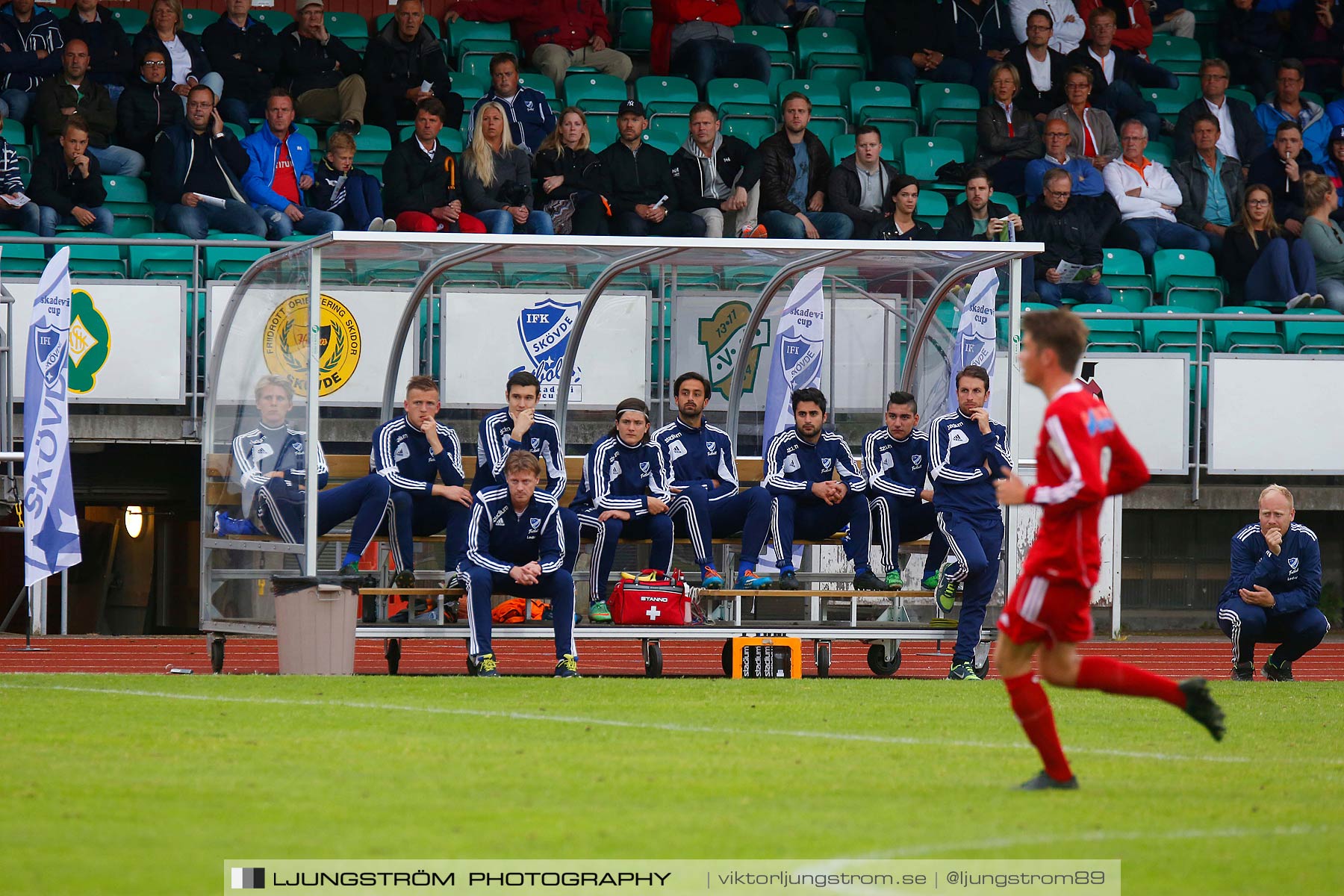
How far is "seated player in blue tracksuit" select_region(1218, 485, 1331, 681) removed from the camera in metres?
12.0

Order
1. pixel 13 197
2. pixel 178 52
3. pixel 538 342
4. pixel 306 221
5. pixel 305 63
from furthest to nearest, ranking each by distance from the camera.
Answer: pixel 305 63, pixel 178 52, pixel 306 221, pixel 13 197, pixel 538 342

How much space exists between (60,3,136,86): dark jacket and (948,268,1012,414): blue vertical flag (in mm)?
8226

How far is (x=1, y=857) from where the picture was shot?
462cm

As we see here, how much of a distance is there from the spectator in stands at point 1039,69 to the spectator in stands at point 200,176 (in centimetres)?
831

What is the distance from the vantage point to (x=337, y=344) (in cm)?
1265

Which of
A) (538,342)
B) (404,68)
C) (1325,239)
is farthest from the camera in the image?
(1325,239)

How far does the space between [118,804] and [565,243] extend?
635cm

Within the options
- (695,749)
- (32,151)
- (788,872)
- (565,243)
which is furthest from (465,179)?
(788,872)

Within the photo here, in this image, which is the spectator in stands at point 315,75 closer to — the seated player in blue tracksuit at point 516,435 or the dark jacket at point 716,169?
the dark jacket at point 716,169

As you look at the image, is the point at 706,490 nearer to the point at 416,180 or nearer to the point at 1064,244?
the point at 416,180

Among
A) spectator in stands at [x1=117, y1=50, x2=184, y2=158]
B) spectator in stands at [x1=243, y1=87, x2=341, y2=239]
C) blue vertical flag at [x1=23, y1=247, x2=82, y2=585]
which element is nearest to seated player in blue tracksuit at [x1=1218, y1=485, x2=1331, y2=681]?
blue vertical flag at [x1=23, y1=247, x2=82, y2=585]

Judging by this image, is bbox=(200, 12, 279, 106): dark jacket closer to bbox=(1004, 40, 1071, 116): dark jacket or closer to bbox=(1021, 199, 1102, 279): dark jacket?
bbox=(1021, 199, 1102, 279): dark jacket

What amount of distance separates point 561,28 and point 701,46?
1509 mm

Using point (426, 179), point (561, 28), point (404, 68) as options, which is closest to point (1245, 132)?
point (561, 28)
